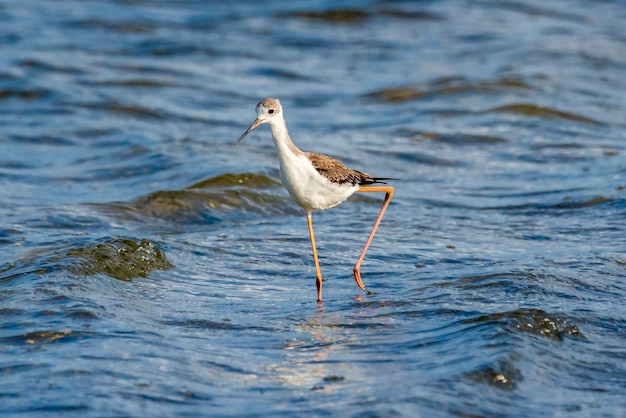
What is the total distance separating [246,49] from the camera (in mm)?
20391

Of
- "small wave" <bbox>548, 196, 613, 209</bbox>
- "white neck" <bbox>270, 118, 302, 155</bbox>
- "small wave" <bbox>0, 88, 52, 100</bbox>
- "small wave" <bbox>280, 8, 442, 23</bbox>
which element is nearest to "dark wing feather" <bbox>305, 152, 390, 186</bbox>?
"white neck" <bbox>270, 118, 302, 155</bbox>

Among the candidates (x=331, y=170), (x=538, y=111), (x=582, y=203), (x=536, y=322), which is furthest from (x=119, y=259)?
(x=538, y=111)

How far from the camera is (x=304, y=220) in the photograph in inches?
419

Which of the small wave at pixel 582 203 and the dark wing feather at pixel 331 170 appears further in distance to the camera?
the small wave at pixel 582 203

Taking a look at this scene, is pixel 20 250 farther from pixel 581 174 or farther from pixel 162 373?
pixel 581 174

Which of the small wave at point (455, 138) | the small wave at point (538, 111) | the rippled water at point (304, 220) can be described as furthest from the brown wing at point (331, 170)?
the small wave at point (538, 111)

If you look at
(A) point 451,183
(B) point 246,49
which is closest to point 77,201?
(A) point 451,183

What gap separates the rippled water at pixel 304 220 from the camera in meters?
5.97

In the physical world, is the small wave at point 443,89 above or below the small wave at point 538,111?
above

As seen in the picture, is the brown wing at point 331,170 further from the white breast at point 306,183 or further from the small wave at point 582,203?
the small wave at point 582,203

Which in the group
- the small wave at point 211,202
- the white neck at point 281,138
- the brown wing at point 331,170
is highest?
the white neck at point 281,138

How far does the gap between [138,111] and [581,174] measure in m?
6.84

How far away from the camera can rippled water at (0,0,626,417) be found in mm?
5973

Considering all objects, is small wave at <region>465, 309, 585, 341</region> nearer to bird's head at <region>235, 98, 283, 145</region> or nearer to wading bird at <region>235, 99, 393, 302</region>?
wading bird at <region>235, 99, 393, 302</region>
